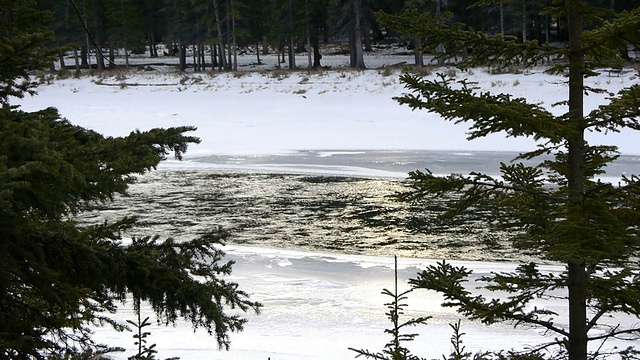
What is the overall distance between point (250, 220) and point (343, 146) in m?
8.91

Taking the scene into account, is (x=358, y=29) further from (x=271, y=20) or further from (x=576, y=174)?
(x=576, y=174)

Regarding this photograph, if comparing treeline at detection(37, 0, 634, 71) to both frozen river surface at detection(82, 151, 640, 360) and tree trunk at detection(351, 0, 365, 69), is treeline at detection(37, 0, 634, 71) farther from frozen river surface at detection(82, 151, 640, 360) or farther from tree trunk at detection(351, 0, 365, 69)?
frozen river surface at detection(82, 151, 640, 360)

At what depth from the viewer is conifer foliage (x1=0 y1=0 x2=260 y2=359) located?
279 centimetres

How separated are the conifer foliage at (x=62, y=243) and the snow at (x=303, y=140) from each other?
87.0 inches

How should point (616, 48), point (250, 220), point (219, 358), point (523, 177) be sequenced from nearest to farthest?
point (616, 48), point (523, 177), point (219, 358), point (250, 220)

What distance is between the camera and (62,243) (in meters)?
3.30

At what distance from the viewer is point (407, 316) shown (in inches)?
310

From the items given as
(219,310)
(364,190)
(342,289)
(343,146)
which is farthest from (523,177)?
(343,146)

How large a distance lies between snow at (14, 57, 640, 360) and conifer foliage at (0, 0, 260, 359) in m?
2.21

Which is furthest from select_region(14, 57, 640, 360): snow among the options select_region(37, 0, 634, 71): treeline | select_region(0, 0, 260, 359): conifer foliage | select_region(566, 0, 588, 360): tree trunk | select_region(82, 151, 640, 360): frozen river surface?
select_region(37, 0, 634, 71): treeline

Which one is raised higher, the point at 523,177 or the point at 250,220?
the point at 523,177

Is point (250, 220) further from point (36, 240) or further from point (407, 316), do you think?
point (36, 240)

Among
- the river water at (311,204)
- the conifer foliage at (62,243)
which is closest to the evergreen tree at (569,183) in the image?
the conifer foliage at (62,243)

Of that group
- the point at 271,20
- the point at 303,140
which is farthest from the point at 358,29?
the point at 303,140
